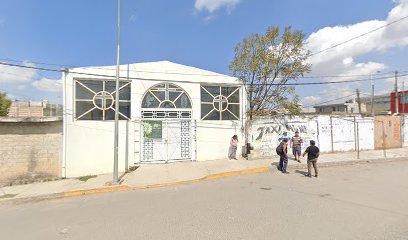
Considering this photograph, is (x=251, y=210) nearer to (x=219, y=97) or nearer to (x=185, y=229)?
(x=185, y=229)

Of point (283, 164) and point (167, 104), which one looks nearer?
point (283, 164)

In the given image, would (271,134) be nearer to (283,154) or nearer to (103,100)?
(283,154)

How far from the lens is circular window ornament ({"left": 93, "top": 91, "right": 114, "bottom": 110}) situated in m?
11.5

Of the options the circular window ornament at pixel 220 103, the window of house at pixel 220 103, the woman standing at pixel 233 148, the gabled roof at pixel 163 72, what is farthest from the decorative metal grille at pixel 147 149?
the woman standing at pixel 233 148

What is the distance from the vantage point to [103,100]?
458 inches

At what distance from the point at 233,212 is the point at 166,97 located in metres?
8.24

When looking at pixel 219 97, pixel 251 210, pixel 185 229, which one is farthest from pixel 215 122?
pixel 185 229

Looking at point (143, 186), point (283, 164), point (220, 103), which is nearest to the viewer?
point (143, 186)

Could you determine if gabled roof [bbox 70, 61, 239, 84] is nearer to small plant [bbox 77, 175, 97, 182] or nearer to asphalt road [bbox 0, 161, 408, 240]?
small plant [bbox 77, 175, 97, 182]

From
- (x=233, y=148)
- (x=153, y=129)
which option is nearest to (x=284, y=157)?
(x=233, y=148)

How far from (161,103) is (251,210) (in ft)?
27.0

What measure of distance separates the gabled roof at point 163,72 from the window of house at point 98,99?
0.53 m

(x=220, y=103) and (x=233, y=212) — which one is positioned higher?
(x=220, y=103)

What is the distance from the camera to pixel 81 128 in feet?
36.8
